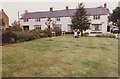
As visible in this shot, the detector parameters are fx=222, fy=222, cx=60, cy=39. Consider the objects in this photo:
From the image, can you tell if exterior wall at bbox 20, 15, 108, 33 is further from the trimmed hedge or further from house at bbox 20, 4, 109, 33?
the trimmed hedge

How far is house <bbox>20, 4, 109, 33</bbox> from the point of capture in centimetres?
5958

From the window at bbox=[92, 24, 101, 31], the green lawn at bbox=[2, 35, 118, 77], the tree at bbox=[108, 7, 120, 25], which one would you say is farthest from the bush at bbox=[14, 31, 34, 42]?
the window at bbox=[92, 24, 101, 31]

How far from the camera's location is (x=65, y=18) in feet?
211

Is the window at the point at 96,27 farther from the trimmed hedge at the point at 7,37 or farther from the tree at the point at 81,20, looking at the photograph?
the trimmed hedge at the point at 7,37

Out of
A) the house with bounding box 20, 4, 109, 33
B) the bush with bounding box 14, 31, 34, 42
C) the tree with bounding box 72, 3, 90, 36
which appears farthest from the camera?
the house with bounding box 20, 4, 109, 33

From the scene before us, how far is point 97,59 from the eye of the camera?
13.7 metres

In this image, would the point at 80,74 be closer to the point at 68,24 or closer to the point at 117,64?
the point at 117,64

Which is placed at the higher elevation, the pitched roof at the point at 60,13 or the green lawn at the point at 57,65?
the pitched roof at the point at 60,13

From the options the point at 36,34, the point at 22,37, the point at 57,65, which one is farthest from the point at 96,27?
the point at 57,65

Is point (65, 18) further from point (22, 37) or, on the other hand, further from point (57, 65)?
point (57, 65)

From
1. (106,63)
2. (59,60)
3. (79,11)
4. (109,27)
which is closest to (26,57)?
(59,60)

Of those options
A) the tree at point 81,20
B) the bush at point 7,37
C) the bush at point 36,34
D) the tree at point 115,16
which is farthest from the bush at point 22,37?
the tree at point 115,16

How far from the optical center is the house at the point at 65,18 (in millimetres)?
59575

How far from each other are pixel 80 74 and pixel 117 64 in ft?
11.0
